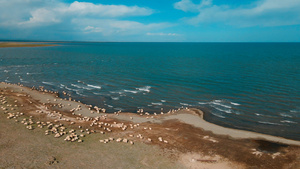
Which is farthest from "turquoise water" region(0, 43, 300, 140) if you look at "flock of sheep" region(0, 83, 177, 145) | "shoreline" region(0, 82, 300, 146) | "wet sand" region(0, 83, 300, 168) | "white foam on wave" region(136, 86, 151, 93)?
"flock of sheep" region(0, 83, 177, 145)

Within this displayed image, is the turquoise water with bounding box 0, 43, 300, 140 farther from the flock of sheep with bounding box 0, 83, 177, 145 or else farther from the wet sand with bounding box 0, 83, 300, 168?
the flock of sheep with bounding box 0, 83, 177, 145

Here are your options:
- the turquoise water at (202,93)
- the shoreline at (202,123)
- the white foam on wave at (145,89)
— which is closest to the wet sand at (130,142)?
the shoreline at (202,123)

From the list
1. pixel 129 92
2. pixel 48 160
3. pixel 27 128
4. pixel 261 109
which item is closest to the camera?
pixel 48 160

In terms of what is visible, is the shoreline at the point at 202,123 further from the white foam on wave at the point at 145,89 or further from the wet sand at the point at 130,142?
the white foam on wave at the point at 145,89

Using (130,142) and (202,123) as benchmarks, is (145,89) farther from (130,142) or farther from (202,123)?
(130,142)

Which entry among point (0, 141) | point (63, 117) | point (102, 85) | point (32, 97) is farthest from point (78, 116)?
point (102, 85)

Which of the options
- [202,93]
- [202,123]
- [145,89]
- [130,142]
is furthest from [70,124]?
[202,93]

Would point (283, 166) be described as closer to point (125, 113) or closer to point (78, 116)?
point (125, 113)

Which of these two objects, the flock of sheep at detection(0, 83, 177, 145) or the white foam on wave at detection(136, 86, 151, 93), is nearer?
the flock of sheep at detection(0, 83, 177, 145)
